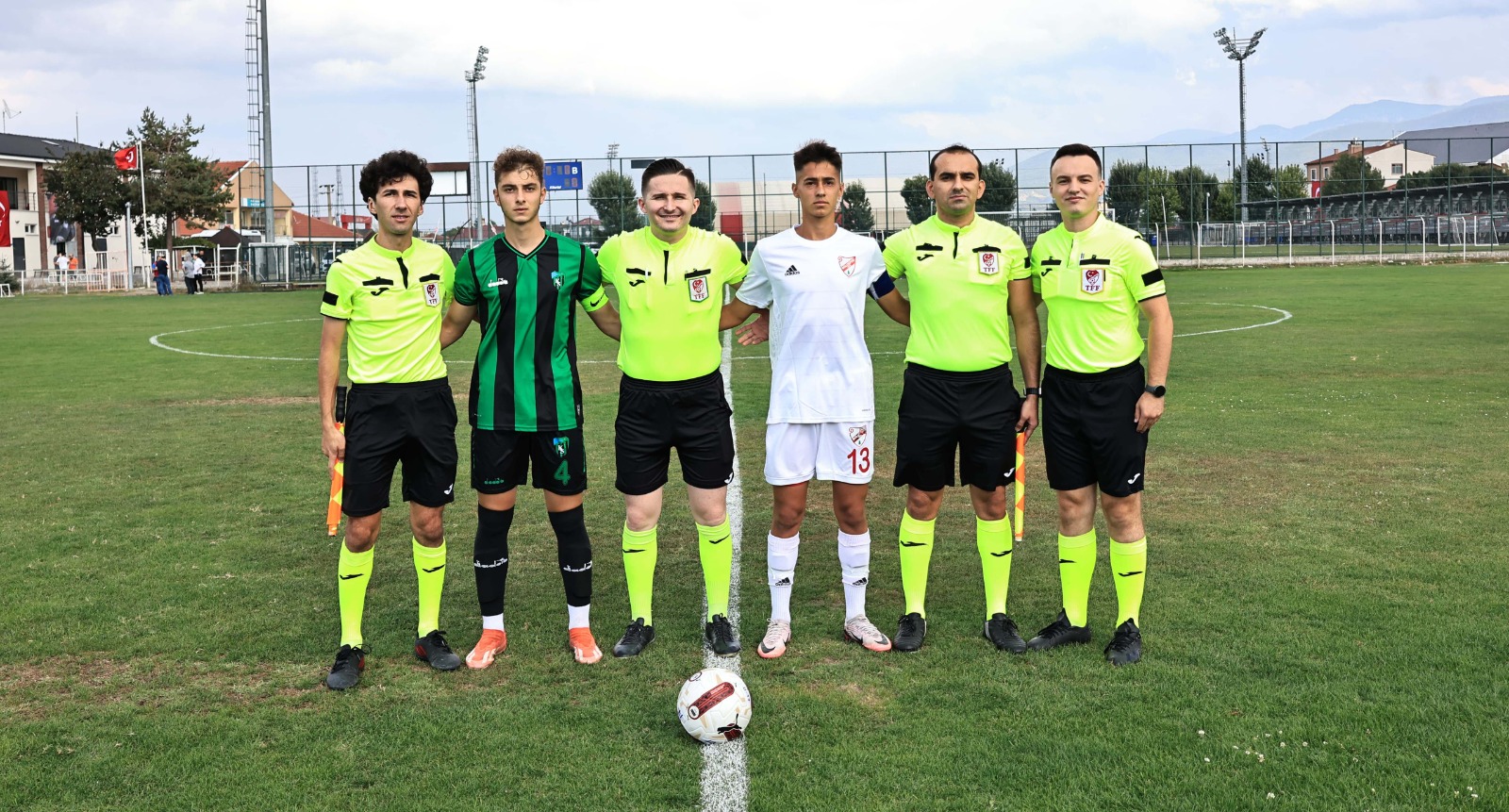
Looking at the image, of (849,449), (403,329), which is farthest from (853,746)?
(403,329)

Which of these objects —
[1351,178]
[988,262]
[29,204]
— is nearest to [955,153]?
[988,262]

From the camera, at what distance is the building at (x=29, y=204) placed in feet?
193

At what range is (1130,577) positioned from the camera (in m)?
5.01

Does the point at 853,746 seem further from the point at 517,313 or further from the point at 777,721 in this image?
the point at 517,313

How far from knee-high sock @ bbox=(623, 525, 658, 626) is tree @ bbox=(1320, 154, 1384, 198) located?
53381 millimetres

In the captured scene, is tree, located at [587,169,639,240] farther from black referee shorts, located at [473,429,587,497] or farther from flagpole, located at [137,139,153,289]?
black referee shorts, located at [473,429,587,497]

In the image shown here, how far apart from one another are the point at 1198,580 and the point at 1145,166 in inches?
1833

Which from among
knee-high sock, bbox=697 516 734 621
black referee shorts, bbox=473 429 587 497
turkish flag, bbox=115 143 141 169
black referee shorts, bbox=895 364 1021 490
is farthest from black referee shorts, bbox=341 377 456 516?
turkish flag, bbox=115 143 141 169

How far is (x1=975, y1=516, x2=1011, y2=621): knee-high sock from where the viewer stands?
5.23 metres

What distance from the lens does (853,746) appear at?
4070 millimetres

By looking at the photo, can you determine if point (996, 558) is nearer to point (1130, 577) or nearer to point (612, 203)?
point (1130, 577)

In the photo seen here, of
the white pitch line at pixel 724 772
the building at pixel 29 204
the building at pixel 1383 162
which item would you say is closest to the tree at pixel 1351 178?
the building at pixel 1383 162

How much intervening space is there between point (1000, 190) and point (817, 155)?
45076mm

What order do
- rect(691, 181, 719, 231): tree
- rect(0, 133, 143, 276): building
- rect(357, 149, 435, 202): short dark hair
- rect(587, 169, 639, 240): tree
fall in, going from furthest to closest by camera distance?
rect(0, 133, 143, 276): building
rect(587, 169, 639, 240): tree
rect(691, 181, 719, 231): tree
rect(357, 149, 435, 202): short dark hair
